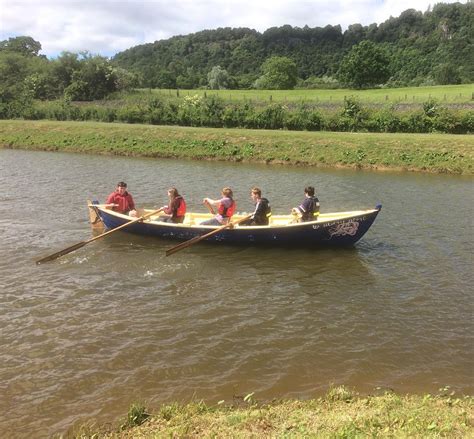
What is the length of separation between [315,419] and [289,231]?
781 centimetres

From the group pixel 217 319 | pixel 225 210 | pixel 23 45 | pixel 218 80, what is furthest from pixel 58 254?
pixel 23 45

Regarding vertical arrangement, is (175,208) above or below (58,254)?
above

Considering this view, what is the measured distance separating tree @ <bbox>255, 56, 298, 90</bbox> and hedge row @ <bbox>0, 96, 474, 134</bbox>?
53651 millimetres

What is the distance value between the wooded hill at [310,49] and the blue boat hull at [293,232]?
95.4m

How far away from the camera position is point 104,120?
161ft

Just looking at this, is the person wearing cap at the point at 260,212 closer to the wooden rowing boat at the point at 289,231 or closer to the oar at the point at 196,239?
the oar at the point at 196,239

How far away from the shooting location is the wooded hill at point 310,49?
119 meters

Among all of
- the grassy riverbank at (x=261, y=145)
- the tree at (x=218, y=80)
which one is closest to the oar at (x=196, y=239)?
the grassy riverbank at (x=261, y=145)

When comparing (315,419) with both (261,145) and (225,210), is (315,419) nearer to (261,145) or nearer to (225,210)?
(225,210)

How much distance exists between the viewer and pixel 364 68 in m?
86.0

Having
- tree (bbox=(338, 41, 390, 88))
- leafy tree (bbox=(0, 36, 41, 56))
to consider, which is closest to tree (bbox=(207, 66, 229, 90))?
tree (bbox=(338, 41, 390, 88))

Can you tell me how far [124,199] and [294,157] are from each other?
60.6ft

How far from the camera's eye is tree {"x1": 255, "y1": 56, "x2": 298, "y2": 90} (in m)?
101

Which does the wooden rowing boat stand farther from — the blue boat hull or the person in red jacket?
the person in red jacket
